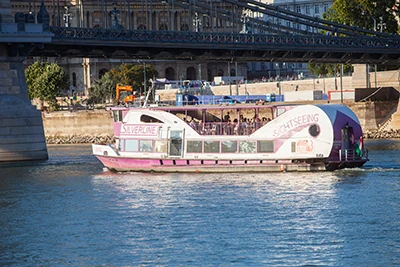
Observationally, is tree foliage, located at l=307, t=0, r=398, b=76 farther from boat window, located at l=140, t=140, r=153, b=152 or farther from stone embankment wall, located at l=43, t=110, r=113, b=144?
boat window, located at l=140, t=140, r=153, b=152

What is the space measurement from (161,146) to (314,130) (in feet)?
26.1

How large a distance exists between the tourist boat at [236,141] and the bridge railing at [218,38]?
16.0 m

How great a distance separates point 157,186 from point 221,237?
48.0ft

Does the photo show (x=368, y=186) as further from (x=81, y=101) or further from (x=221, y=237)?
(x=81, y=101)

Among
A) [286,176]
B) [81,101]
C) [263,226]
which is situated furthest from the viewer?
[81,101]

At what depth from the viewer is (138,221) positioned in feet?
153

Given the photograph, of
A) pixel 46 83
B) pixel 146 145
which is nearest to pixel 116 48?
pixel 146 145

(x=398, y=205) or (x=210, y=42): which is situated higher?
(x=210, y=42)

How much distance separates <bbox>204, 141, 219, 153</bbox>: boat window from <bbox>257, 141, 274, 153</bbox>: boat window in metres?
2.13

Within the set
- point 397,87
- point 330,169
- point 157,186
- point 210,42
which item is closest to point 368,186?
point 330,169

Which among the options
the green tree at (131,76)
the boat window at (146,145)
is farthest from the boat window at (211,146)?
the green tree at (131,76)

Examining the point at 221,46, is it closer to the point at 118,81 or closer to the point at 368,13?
the point at 368,13

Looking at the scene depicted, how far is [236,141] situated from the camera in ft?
199

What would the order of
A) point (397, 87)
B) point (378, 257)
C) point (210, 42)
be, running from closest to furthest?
point (378, 257) → point (210, 42) → point (397, 87)
